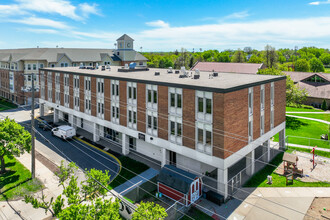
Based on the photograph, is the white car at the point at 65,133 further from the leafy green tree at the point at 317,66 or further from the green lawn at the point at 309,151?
the leafy green tree at the point at 317,66

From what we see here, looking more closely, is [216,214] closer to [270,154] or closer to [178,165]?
[178,165]

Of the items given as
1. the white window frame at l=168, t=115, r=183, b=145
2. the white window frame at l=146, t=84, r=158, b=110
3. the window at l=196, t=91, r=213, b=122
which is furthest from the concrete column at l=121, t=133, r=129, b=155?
the window at l=196, t=91, r=213, b=122

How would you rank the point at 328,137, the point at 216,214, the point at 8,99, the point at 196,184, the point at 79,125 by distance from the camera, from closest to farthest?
the point at 216,214 < the point at 196,184 < the point at 328,137 < the point at 79,125 < the point at 8,99

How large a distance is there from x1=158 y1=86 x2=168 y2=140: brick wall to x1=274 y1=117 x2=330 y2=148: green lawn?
21046 mm

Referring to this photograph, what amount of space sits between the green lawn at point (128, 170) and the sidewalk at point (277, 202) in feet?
35.9

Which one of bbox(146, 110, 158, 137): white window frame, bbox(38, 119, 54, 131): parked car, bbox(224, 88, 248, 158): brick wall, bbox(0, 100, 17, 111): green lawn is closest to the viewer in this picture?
bbox(224, 88, 248, 158): brick wall

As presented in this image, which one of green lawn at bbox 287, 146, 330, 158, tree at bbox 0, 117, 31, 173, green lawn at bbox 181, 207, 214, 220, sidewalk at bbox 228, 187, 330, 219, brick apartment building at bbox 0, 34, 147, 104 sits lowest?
green lawn at bbox 181, 207, 214, 220

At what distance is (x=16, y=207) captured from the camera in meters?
22.3

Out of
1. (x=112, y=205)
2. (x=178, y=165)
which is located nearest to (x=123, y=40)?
(x=178, y=165)

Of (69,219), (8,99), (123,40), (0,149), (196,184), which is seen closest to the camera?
(69,219)

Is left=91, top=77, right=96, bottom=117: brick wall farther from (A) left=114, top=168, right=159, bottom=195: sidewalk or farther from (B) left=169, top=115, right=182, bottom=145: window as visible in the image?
(B) left=169, top=115, right=182, bottom=145: window

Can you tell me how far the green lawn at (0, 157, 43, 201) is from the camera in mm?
23525

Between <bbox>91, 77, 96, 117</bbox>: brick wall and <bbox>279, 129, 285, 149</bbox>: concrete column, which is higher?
<bbox>91, 77, 96, 117</bbox>: brick wall

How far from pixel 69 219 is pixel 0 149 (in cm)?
1551
